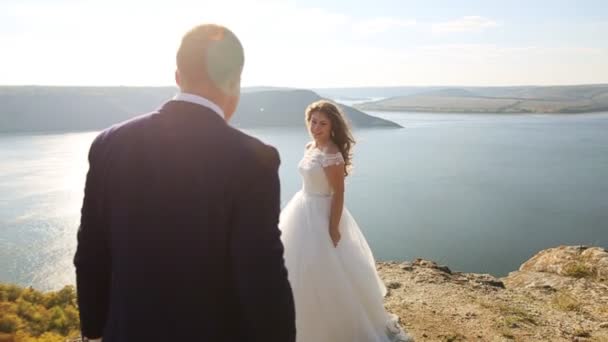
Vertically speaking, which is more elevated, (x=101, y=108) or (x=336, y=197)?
(x=101, y=108)

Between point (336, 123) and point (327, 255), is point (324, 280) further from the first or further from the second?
point (336, 123)

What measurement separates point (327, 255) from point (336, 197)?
49 cm

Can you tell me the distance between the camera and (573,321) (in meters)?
5.21

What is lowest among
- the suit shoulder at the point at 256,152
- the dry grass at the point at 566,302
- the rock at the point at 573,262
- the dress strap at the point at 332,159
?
the rock at the point at 573,262

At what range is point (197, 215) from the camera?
1.21 metres

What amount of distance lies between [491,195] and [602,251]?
2208 cm

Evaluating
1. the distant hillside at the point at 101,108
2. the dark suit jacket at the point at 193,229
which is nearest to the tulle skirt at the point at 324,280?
the dark suit jacket at the point at 193,229

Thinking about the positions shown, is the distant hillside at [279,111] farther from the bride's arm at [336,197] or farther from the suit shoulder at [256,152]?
the suit shoulder at [256,152]

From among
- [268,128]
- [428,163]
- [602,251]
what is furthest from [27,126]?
[602,251]

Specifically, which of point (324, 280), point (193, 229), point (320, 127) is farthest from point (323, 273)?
point (193, 229)

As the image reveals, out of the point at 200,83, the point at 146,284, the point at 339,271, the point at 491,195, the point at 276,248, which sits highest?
the point at 200,83

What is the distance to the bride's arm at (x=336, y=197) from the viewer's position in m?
3.66

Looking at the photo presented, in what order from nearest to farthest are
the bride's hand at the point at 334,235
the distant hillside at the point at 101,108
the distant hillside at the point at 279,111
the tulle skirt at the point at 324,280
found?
the tulle skirt at the point at 324,280 < the bride's hand at the point at 334,235 < the distant hillside at the point at 101,108 < the distant hillside at the point at 279,111

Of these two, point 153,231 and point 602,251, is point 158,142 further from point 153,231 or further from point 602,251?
point 602,251
